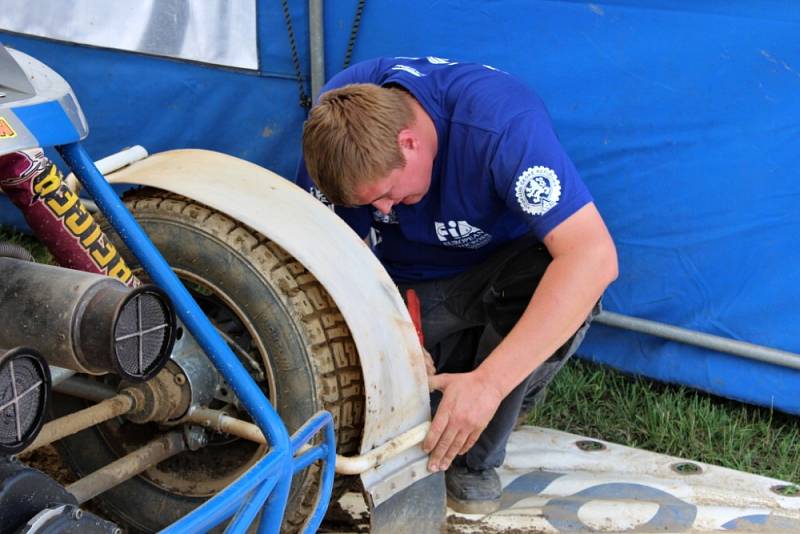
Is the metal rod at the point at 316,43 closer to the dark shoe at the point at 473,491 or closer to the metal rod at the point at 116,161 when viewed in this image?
the metal rod at the point at 116,161

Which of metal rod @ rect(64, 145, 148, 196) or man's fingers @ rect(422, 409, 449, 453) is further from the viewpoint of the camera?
metal rod @ rect(64, 145, 148, 196)

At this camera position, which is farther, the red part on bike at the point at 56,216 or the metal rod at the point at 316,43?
the metal rod at the point at 316,43

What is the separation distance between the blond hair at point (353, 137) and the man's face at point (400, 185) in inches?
0.8

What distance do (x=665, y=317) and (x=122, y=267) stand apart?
155cm

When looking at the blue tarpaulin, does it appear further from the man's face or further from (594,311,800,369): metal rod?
the man's face

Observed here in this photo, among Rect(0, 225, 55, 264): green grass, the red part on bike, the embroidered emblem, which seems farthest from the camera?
Rect(0, 225, 55, 264): green grass

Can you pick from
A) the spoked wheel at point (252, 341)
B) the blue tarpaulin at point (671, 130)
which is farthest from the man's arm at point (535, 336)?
the blue tarpaulin at point (671, 130)

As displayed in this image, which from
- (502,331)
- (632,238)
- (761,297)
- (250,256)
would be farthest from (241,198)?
(761,297)

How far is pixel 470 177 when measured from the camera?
212cm

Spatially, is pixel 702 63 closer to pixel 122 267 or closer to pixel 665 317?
pixel 665 317

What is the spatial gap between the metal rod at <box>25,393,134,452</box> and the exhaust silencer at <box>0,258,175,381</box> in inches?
10.1

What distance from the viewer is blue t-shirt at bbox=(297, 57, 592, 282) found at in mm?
1969

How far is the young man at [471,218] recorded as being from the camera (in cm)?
192

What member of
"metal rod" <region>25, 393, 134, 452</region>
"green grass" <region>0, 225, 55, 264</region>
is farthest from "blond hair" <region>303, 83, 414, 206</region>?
"green grass" <region>0, 225, 55, 264</region>
